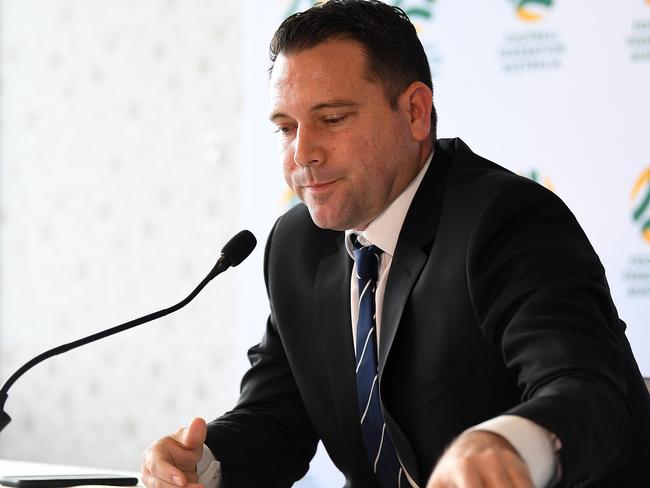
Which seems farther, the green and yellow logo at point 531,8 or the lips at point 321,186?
the green and yellow logo at point 531,8

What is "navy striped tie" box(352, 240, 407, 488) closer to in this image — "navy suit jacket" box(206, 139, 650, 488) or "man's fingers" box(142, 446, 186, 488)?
"navy suit jacket" box(206, 139, 650, 488)

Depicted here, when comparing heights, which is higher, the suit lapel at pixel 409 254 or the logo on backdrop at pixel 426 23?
the logo on backdrop at pixel 426 23

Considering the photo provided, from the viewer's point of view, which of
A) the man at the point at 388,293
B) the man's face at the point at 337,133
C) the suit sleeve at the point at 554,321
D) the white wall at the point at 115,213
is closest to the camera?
the suit sleeve at the point at 554,321

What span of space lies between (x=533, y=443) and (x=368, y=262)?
0.74 metres

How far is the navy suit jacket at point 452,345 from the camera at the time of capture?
3.92 feet

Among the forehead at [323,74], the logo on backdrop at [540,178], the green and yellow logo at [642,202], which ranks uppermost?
the forehead at [323,74]

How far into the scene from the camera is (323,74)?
5.35 ft

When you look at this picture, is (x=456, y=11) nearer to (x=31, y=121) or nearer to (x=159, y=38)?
(x=159, y=38)

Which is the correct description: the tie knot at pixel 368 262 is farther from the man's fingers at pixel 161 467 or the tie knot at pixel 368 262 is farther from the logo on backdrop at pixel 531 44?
the logo on backdrop at pixel 531 44

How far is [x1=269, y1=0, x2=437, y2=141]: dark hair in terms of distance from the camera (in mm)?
1667

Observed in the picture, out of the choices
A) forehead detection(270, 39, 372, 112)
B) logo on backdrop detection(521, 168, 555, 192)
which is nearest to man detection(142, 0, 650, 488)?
forehead detection(270, 39, 372, 112)

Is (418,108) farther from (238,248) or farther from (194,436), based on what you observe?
(194,436)

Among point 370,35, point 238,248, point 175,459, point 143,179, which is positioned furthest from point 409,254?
point 143,179

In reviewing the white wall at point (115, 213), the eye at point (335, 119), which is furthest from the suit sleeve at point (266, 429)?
the white wall at point (115, 213)
